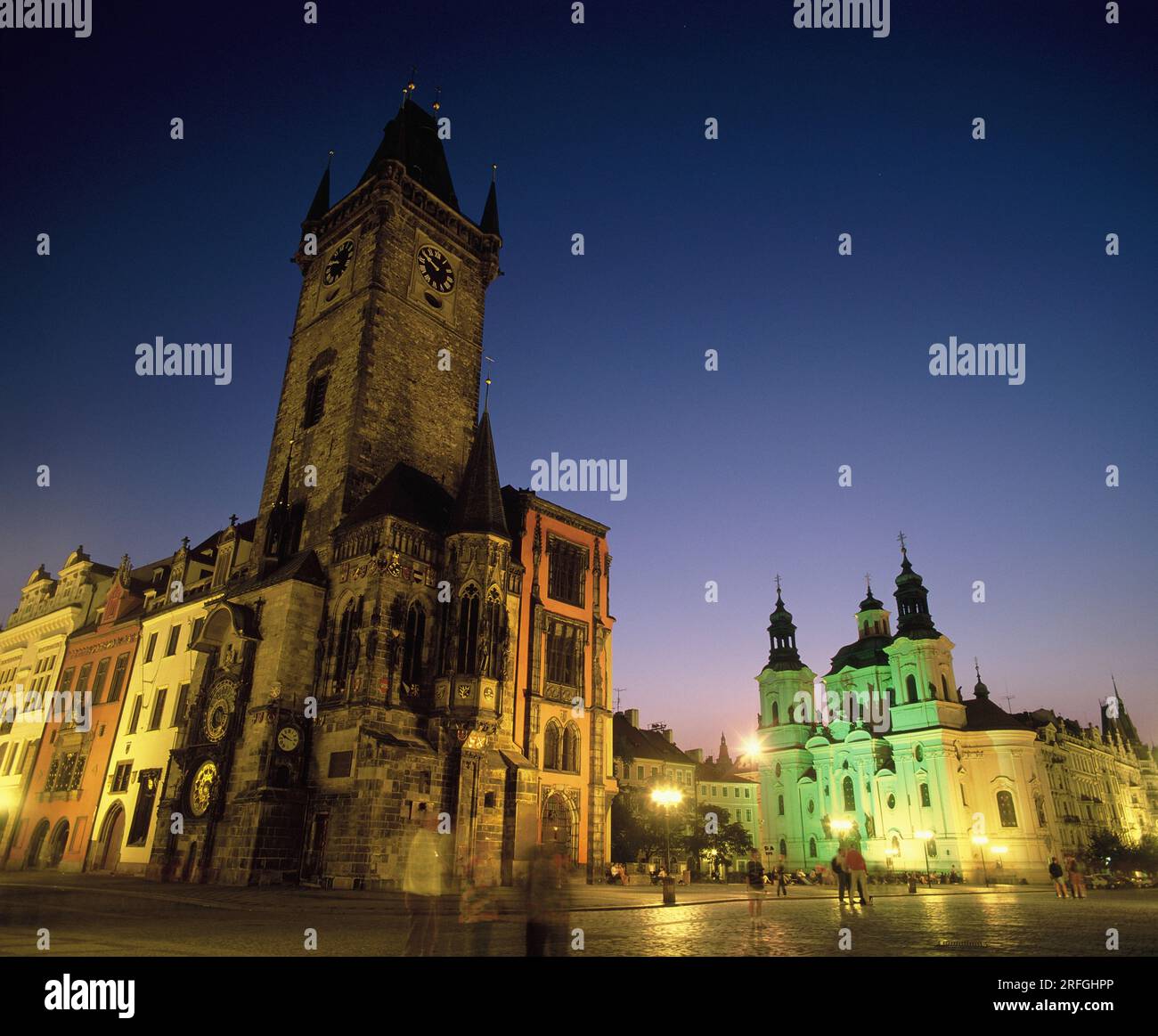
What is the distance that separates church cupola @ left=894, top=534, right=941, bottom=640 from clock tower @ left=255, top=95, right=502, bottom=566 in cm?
5261

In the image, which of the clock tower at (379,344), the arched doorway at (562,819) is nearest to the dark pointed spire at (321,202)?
the clock tower at (379,344)

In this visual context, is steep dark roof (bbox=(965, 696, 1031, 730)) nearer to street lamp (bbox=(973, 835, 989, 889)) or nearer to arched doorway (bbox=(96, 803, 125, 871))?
street lamp (bbox=(973, 835, 989, 889))

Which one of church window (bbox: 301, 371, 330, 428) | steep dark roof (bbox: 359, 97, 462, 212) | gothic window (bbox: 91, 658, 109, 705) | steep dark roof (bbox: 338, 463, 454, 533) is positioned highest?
steep dark roof (bbox: 359, 97, 462, 212)

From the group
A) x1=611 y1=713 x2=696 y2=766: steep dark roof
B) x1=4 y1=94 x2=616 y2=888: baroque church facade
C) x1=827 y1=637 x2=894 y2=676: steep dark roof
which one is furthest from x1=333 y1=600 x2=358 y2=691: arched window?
x1=827 y1=637 x2=894 y2=676: steep dark roof

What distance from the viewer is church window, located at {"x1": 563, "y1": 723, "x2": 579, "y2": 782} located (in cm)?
3272

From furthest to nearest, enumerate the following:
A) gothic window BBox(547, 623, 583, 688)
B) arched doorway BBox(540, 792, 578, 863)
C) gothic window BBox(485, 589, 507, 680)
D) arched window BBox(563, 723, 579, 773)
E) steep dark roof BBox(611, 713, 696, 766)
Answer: steep dark roof BBox(611, 713, 696, 766)
gothic window BBox(547, 623, 583, 688)
arched window BBox(563, 723, 579, 773)
arched doorway BBox(540, 792, 578, 863)
gothic window BBox(485, 589, 507, 680)

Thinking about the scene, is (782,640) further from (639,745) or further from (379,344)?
(379,344)

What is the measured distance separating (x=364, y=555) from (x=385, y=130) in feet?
90.0

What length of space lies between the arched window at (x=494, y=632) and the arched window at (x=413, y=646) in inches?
108

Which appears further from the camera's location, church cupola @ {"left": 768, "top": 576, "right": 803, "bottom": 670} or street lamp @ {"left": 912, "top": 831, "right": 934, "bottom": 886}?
church cupola @ {"left": 768, "top": 576, "right": 803, "bottom": 670}

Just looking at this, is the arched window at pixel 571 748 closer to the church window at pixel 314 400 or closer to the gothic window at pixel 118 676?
the church window at pixel 314 400

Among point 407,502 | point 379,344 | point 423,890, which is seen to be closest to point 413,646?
point 407,502

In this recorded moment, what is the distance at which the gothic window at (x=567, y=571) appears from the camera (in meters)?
35.2

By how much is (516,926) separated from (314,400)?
27646 millimetres
